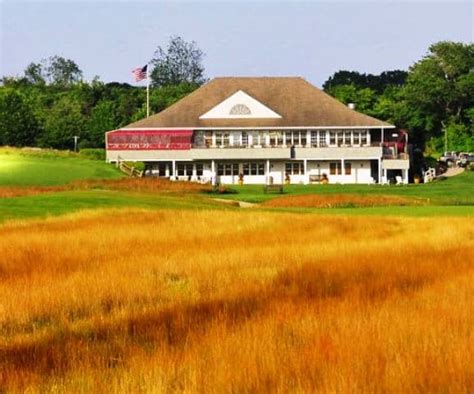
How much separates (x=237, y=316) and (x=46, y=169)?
57274 mm

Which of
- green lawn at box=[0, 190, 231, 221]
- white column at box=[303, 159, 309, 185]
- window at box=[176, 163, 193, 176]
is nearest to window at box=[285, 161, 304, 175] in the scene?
white column at box=[303, 159, 309, 185]

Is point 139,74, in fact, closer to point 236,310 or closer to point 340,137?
point 340,137

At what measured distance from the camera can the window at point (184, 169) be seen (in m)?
75.1

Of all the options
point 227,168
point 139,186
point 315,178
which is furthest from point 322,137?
point 139,186

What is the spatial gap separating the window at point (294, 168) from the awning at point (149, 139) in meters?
8.89

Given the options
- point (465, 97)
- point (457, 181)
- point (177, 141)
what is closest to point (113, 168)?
point (177, 141)

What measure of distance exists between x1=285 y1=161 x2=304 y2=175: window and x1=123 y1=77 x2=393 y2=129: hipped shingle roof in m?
3.39

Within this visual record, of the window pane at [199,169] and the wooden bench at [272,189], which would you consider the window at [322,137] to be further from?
the wooden bench at [272,189]

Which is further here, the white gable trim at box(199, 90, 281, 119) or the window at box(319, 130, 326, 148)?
the white gable trim at box(199, 90, 281, 119)

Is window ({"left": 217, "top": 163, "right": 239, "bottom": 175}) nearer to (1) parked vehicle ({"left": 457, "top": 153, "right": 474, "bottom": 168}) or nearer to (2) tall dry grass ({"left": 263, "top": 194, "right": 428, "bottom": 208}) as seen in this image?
(1) parked vehicle ({"left": 457, "top": 153, "right": 474, "bottom": 168})

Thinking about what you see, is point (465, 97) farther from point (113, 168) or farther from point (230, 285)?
point (230, 285)

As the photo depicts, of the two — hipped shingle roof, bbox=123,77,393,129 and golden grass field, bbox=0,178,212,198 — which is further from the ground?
hipped shingle roof, bbox=123,77,393,129

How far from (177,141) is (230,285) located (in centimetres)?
6234

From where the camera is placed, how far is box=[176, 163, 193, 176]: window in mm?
75125
